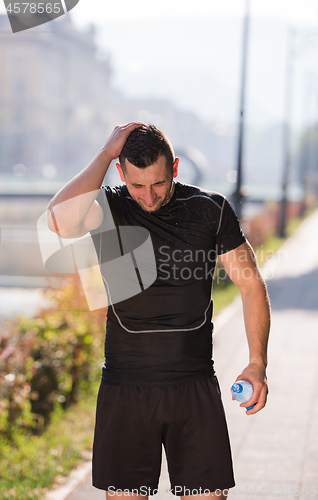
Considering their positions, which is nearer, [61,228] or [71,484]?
[61,228]

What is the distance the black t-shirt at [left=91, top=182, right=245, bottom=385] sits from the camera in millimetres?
2225

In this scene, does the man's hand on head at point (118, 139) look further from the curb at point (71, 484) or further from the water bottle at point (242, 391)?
the curb at point (71, 484)

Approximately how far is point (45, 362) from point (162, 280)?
302cm

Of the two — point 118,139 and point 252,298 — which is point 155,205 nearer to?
point 118,139

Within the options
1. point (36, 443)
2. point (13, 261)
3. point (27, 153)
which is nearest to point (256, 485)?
point (36, 443)

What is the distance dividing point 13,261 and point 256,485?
9.65 metres

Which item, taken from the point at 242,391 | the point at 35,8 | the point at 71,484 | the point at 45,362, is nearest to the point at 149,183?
the point at 242,391

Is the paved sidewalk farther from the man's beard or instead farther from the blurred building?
the blurred building

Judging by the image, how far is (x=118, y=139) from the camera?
215cm

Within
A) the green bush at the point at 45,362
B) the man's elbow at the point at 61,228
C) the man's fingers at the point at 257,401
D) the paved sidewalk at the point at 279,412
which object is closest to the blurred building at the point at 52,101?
the paved sidewalk at the point at 279,412

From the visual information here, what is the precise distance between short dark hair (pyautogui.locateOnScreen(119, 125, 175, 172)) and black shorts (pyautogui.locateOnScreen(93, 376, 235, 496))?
876 mm

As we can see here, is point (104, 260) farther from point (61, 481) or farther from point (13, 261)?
point (13, 261)

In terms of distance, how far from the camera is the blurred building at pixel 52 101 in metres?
74.9

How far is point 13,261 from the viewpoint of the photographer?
41.2ft
